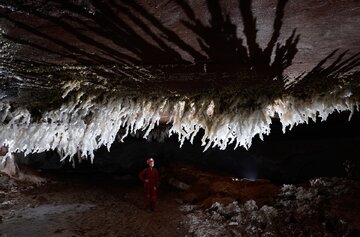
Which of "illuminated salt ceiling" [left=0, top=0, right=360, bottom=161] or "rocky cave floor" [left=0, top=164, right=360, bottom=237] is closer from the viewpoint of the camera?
"illuminated salt ceiling" [left=0, top=0, right=360, bottom=161]

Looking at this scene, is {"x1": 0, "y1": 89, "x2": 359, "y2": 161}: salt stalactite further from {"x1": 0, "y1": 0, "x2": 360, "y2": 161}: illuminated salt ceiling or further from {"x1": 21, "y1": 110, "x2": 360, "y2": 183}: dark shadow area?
{"x1": 21, "y1": 110, "x2": 360, "y2": 183}: dark shadow area

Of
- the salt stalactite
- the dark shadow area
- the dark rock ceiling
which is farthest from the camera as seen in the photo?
the dark shadow area

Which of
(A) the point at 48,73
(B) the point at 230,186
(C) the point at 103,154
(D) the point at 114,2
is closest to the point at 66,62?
(A) the point at 48,73

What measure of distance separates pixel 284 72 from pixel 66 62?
8.30 feet

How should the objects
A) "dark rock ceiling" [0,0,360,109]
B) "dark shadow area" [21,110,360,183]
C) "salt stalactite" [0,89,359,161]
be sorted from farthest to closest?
"dark shadow area" [21,110,360,183], "salt stalactite" [0,89,359,161], "dark rock ceiling" [0,0,360,109]

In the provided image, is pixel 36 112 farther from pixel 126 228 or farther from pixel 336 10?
pixel 126 228

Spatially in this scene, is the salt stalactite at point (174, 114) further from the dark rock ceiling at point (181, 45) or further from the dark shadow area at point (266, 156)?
the dark shadow area at point (266, 156)

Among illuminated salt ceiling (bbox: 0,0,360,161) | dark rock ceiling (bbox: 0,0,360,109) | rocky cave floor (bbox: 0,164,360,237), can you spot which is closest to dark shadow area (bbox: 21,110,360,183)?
rocky cave floor (bbox: 0,164,360,237)

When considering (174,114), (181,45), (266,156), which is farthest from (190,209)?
(181,45)

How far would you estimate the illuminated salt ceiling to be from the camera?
203cm

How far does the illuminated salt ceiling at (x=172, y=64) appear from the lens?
2.03 metres

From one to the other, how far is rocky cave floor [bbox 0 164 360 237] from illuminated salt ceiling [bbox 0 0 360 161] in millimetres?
5588

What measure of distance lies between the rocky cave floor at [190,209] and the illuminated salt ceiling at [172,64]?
5588mm

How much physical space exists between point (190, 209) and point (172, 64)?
394 inches
